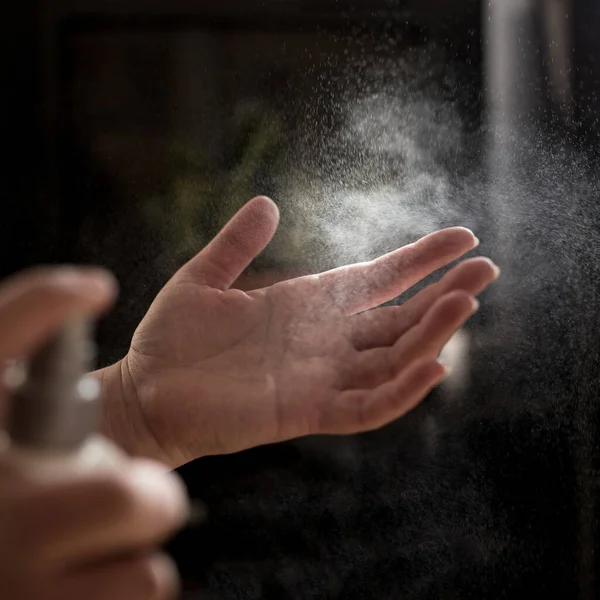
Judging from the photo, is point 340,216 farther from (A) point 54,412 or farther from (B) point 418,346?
(A) point 54,412

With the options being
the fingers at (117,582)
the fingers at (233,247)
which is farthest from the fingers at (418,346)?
the fingers at (117,582)

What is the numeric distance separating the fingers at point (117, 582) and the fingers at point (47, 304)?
0.09 meters

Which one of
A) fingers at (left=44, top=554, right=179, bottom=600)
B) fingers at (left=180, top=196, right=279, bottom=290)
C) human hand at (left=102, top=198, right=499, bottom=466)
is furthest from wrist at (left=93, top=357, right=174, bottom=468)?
fingers at (left=44, top=554, right=179, bottom=600)

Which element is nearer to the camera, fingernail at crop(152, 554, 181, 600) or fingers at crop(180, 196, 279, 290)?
fingernail at crop(152, 554, 181, 600)

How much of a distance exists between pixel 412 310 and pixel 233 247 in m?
0.18

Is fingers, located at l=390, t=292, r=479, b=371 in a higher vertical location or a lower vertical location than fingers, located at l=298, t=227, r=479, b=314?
lower

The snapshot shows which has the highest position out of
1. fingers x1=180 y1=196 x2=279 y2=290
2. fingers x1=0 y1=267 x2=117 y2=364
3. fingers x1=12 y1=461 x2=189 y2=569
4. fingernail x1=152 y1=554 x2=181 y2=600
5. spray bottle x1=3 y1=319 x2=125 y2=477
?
fingers x1=180 y1=196 x2=279 y2=290

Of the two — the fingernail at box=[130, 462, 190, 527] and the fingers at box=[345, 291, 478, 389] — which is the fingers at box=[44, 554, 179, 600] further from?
the fingers at box=[345, 291, 478, 389]

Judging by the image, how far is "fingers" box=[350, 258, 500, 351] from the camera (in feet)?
1.65

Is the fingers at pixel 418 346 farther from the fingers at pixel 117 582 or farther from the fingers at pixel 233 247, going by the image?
the fingers at pixel 117 582

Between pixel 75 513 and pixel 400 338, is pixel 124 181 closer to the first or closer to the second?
pixel 400 338

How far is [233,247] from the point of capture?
610 millimetres

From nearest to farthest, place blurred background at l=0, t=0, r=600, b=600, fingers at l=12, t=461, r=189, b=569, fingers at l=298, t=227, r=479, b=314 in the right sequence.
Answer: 1. fingers at l=12, t=461, r=189, b=569
2. fingers at l=298, t=227, r=479, b=314
3. blurred background at l=0, t=0, r=600, b=600

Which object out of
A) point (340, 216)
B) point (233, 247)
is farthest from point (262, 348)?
point (340, 216)
